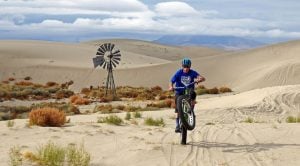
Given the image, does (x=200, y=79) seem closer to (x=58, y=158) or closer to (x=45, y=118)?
(x=58, y=158)

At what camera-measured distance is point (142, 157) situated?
33.2 ft

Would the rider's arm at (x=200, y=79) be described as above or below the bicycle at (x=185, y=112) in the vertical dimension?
above

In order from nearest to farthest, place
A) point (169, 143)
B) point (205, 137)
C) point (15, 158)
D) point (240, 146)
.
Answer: point (15, 158)
point (240, 146)
point (169, 143)
point (205, 137)

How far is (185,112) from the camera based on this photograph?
11289 millimetres

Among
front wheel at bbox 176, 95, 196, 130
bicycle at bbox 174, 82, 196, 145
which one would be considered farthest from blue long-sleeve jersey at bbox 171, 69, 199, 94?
front wheel at bbox 176, 95, 196, 130

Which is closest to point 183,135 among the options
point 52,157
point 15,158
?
point 52,157

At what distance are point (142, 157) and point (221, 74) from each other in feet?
167

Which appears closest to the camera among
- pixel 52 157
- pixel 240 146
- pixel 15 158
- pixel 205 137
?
pixel 52 157

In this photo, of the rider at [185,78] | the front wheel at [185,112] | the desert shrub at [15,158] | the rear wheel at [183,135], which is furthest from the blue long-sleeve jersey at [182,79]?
the desert shrub at [15,158]

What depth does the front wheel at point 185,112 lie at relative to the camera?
11.2 m

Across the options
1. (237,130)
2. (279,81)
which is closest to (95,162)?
(237,130)

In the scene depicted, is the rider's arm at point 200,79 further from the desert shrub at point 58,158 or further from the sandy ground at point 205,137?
the desert shrub at point 58,158

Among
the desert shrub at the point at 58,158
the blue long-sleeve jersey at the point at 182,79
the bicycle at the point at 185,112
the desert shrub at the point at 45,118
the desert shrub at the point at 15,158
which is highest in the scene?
the blue long-sleeve jersey at the point at 182,79

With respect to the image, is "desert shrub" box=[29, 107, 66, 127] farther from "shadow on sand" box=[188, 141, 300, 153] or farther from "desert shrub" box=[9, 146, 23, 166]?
"shadow on sand" box=[188, 141, 300, 153]
